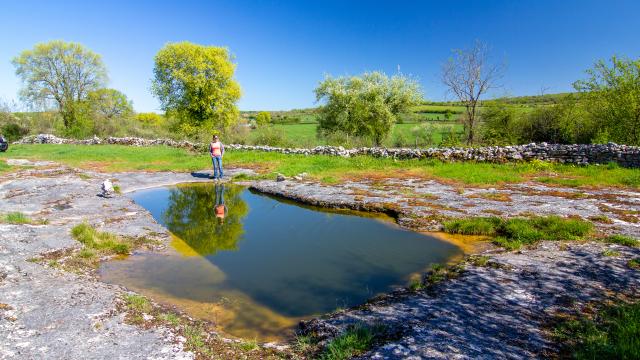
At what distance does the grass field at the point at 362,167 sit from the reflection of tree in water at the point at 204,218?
4.06m

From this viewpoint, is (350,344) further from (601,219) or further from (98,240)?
(601,219)

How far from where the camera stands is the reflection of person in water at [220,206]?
12.3 m

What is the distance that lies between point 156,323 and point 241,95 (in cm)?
3766

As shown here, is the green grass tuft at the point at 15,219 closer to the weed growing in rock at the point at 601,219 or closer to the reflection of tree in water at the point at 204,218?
the reflection of tree in water at the point at 204,218

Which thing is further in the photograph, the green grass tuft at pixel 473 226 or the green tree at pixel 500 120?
the green tree at pixel 500 120

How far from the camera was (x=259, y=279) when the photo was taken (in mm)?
7344

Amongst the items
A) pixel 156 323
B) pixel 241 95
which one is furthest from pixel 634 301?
pixel 241 95

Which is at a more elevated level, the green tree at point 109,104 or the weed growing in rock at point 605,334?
the green tree at point 109,104

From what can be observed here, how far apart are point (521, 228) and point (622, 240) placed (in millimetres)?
1993

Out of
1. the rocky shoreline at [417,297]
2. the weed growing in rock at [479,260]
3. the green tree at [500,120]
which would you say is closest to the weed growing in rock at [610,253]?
the rocky shoreline at [417,297]

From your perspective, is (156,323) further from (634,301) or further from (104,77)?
(104,77)

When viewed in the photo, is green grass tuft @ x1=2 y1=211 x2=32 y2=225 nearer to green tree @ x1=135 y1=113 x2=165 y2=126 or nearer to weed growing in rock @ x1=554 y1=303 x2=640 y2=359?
weed growing in rock @ x1=554 y1=303 x2=640 y2=359

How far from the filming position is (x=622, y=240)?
8.07 m

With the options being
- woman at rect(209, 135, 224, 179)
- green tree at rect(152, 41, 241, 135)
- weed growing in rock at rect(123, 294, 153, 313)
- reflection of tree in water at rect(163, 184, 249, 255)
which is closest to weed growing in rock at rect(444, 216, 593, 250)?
reflection of tree in water at rect(163, 184, 249, 255)
